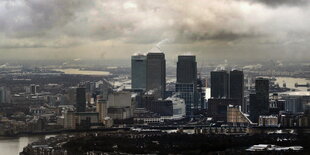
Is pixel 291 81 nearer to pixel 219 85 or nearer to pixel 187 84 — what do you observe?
pixel 219 85

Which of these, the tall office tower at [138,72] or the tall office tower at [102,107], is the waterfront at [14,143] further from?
the tall office tower at [138,72]

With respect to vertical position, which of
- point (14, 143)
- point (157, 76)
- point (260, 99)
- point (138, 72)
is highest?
point (138, 72)

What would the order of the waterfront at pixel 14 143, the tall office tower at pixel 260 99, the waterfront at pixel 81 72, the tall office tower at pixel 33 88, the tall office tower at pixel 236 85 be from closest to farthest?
the waterfront at pixel 14 143, the waterfront at pixel 81 72, the tall office tower at pixel 33 88, the tall office tower at pixel 260 99, the tall office tower at pixel 236 85

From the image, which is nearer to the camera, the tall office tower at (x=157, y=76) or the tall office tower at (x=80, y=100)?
the tall office tower at (x=80, y=100)

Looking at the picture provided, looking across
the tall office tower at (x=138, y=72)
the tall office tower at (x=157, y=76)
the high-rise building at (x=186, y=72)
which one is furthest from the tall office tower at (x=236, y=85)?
the tall office tower at (x=138, y=72)

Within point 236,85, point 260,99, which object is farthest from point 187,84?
point 260,99

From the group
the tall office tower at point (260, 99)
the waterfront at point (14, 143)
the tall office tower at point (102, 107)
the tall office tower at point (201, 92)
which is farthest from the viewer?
the tall office tower at point (201, 92)
